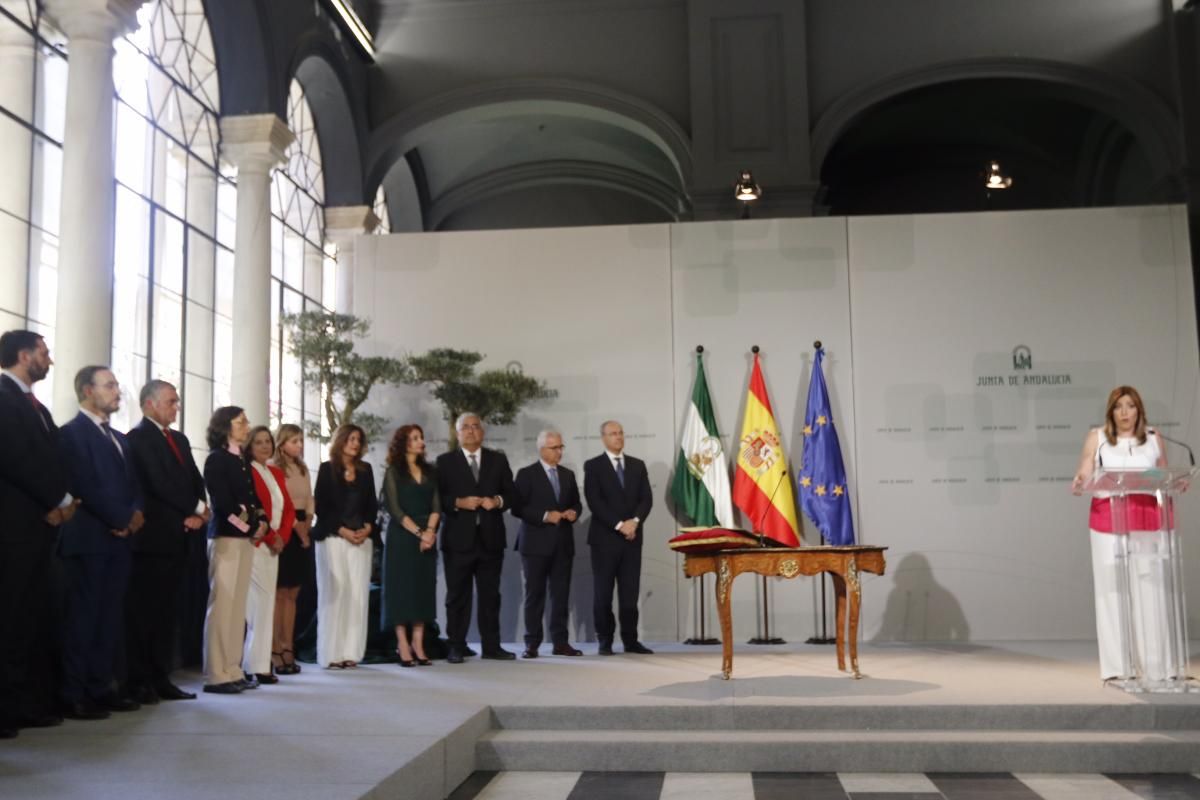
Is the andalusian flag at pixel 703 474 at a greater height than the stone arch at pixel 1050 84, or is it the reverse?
the stone arch at pixel 1050 84

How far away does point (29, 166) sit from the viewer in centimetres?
762

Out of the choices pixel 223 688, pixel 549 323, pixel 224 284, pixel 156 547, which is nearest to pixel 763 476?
pixel 549 323

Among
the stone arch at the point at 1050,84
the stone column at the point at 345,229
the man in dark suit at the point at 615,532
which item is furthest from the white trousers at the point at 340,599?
the stone arch at the point at 1050,84

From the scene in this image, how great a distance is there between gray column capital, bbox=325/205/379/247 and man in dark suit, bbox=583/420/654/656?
17.7ft

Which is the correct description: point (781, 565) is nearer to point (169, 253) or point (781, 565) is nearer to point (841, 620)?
point (841, 620)

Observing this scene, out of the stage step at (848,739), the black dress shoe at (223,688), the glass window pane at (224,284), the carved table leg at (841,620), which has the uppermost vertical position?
the glass window pane at (224,284)

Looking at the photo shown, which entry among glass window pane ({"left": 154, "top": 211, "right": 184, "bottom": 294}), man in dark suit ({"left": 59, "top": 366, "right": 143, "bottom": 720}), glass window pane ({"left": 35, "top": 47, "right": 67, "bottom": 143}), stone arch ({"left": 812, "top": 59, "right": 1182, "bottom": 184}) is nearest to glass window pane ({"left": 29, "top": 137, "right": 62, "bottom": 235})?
glass window pane ({"left": 35, "top": 47, "right": 67, "bottom": 143})

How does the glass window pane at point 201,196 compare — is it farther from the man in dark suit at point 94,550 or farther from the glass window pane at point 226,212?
the man in dark suit at point 94,550

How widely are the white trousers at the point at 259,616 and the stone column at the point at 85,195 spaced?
1774 millimetres

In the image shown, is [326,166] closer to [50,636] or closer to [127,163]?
[127,163]

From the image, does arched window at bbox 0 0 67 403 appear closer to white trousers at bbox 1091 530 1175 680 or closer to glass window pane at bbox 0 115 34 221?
glass window pane at bbox 0 115 34 221

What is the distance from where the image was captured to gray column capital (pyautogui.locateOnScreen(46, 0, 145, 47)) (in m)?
7.19

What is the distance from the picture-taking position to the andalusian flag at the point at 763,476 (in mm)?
8375

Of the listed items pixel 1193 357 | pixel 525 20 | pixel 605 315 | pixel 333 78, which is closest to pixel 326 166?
pixel 333 78
